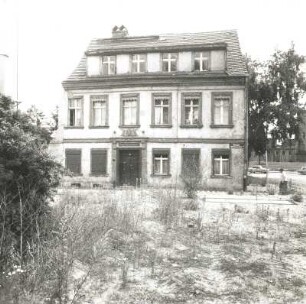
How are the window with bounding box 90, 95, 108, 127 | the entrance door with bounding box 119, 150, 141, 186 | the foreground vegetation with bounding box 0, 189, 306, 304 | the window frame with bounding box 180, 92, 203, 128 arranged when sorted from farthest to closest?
the window with bounding box 90, 95, 108, 127 → the entrance door with bounding box 119, 150, 141, 186 → the window frame with bounding box 180, 92, 203, 128 → the foreground vegetation with bounding box 0, 189, 306, 304

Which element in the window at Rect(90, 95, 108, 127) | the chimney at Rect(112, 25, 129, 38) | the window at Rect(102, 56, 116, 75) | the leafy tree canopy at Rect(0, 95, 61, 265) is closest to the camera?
the leafy tree canopy at Rect(0, 95, 61, 265)

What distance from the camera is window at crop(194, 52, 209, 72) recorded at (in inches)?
1001

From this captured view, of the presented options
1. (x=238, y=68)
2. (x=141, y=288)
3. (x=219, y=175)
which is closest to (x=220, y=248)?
(x=141, y=288)

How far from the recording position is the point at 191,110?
25.4 meters

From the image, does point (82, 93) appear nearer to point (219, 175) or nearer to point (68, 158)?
point (68, 158)

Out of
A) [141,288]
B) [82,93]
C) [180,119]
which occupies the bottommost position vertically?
[141,288]

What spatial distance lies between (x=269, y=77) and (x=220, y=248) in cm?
2842

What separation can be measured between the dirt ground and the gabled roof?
14.3 m

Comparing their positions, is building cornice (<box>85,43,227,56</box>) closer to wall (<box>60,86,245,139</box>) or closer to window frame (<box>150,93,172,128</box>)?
wall (<box>60,86,245,139</box>)

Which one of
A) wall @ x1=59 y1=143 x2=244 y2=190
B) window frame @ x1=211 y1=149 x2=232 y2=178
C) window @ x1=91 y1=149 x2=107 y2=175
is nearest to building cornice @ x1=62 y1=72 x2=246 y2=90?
wall @ x1=59 y1=143 x2=244 y2=190

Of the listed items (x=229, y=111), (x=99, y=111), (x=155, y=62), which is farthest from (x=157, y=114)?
(x=229, y=111)

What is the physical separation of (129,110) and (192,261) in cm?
1803

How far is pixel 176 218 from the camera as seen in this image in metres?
12.1

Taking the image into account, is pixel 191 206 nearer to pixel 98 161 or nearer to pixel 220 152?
pixel 220 152
